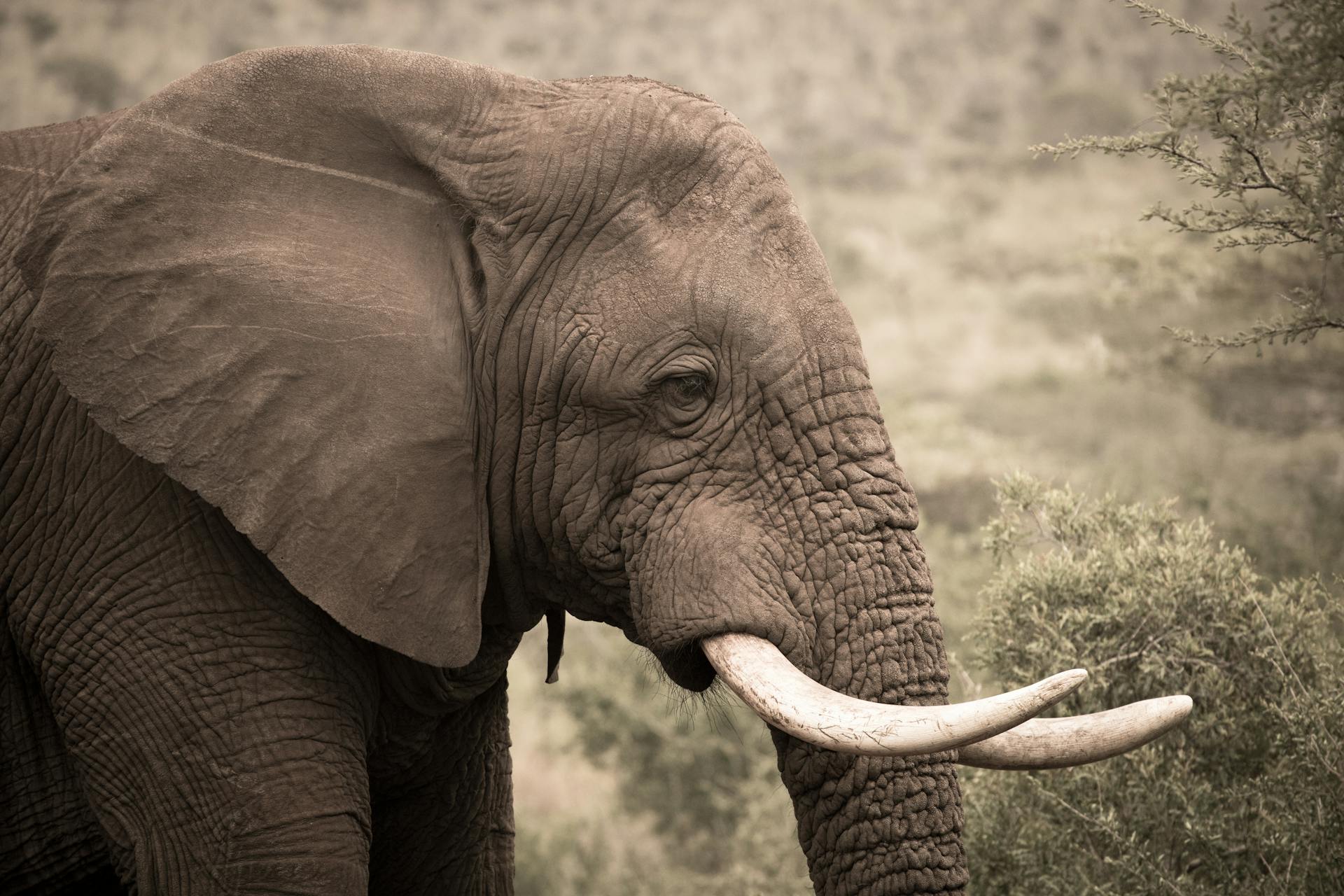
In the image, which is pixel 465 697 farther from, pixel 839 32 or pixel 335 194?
pixel 839 32

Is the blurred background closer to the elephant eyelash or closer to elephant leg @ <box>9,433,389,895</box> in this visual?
the elephant eyelash

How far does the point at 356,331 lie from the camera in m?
3.54

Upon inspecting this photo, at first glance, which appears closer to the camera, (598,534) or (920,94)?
(598,534)

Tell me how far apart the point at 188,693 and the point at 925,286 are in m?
22.8

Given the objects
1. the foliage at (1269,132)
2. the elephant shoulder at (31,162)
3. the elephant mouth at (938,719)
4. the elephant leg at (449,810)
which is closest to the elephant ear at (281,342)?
the elephant shoulder at (31,162)

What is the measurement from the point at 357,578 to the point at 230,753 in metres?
0.51

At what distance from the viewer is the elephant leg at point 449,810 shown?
14.5 ft

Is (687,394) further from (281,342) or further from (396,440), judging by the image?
(281,342)

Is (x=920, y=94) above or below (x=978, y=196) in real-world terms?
above

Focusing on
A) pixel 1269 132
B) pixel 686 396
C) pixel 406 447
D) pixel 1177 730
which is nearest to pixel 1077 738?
pixel 686 396

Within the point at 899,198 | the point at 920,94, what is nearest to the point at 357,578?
the point at 899,198

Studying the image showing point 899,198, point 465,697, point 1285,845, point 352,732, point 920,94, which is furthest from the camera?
point 920,94

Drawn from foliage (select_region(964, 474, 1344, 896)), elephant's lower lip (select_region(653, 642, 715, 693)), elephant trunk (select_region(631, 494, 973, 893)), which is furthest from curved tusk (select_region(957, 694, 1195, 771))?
foliage (select_region(964, 474, 1344, 896))

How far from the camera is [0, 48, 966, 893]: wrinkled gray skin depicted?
3465 millimetres
